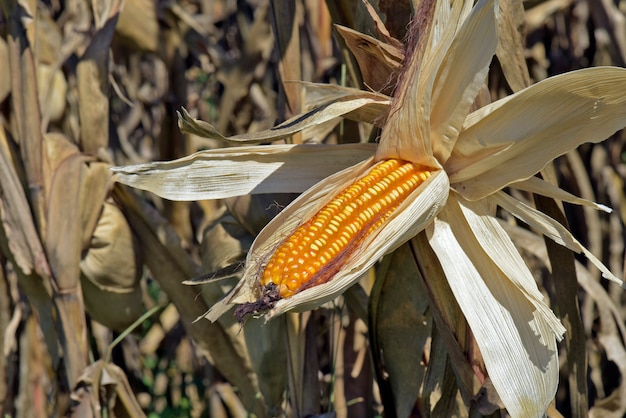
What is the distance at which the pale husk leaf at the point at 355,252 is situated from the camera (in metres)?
0.80

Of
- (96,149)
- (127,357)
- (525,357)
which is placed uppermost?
(525,357)

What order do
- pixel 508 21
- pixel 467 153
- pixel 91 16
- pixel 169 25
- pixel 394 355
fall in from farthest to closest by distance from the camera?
pixel 169 25 < pixel 91 16 < pixel 394 355 < pixel 508 21 < pixel 467 153

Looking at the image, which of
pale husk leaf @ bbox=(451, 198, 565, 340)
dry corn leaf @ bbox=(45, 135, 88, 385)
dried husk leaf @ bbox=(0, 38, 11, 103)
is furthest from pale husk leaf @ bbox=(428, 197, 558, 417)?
dried husk leaf @ bbox=(0, 38, 11, 103)

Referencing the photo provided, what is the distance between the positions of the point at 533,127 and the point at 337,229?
27 centimetres

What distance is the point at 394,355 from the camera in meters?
1.18

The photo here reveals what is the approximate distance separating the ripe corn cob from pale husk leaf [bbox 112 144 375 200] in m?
0.09

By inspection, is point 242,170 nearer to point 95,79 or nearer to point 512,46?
point 512,46

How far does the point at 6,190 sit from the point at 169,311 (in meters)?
0.98

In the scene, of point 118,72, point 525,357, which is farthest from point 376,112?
point 118,72

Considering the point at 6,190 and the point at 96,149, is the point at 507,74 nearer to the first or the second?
the point at 96,149

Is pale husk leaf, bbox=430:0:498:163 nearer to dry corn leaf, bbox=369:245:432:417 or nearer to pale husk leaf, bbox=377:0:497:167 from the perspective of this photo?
pale husk leaf, bbox=377:0:497:167

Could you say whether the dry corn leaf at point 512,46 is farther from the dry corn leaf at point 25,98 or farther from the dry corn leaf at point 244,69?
the dry corn leaf at point 244,69

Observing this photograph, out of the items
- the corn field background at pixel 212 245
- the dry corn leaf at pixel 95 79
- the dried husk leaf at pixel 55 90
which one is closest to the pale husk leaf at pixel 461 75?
the corn field background at pixel 212 245

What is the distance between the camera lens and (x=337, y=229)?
818 millimetres
